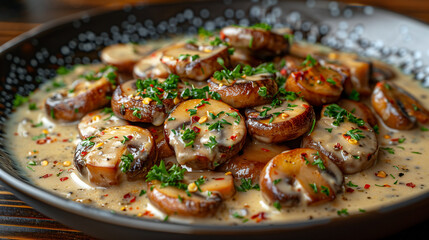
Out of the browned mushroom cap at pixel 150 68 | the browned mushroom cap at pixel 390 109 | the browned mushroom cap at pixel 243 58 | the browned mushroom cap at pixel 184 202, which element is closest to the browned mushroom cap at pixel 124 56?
the browned mushroom cap at pixel 150 68

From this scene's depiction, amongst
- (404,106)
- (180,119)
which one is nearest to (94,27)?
(180,119)

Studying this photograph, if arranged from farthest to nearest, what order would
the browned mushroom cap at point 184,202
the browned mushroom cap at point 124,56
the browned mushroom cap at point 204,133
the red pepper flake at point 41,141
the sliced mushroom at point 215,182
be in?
the browned mushroom cap at point 124,56 → the red pepper flake at point 41,141 → the browned mushroom cap at point 204,133 → the sliced mushroom at point 215,182 → the browned mushroom cap at point 184,202

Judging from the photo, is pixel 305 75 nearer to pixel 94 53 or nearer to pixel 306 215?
pixel 306 215

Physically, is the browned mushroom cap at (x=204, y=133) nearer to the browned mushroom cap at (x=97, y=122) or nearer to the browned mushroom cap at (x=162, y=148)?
the browned mushroom cap at (x=162, y=148)

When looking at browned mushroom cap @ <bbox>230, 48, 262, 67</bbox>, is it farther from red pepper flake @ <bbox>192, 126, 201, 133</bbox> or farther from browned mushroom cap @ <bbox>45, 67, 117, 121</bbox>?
browned mushroom cap @ <bbox>45, 67, 117, 121</bbox>

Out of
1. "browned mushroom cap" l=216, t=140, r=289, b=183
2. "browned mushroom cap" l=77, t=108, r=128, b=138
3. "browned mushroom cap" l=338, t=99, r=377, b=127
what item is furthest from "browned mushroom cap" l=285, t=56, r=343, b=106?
"browned mushroom cap" l=77, t=108, r=128, b=138

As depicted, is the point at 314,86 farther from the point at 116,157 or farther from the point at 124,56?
→ the point at 124,56

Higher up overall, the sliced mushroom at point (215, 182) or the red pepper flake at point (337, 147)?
the sliced mushroom at point (215, 182)
